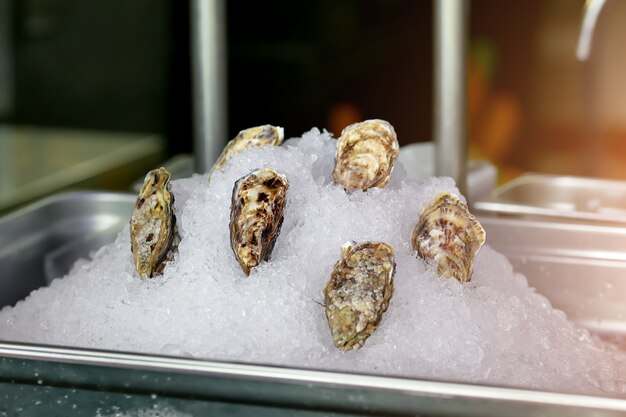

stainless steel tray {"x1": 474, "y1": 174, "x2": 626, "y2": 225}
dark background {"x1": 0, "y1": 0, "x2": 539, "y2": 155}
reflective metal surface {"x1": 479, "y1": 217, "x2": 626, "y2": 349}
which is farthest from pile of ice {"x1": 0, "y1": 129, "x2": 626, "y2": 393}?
dark background {"x1": 0, "y1": 0, "x2": 539, "y2": 155}

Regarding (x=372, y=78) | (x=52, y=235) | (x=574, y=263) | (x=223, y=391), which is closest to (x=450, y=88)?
(x=574, y=263)

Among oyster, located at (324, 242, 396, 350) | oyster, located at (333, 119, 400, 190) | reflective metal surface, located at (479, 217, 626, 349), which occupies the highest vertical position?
oyster, located at (333, 119, 400, 190)

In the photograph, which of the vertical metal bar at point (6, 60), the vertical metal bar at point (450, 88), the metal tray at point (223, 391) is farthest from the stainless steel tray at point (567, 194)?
the vertical metal bar at point (6, 60)

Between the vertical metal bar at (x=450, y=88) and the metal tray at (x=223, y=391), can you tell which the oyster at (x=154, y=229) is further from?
the vertical metal bar at (x=450, y=88)

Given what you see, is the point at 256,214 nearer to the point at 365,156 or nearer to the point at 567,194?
the point at 365,156

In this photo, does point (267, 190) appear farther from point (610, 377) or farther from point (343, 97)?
point (343, 97)

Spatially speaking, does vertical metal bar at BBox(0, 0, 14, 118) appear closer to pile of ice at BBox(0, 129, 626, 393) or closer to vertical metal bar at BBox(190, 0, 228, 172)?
vertical metal bar at BBox(190, 0, 228, 172)
